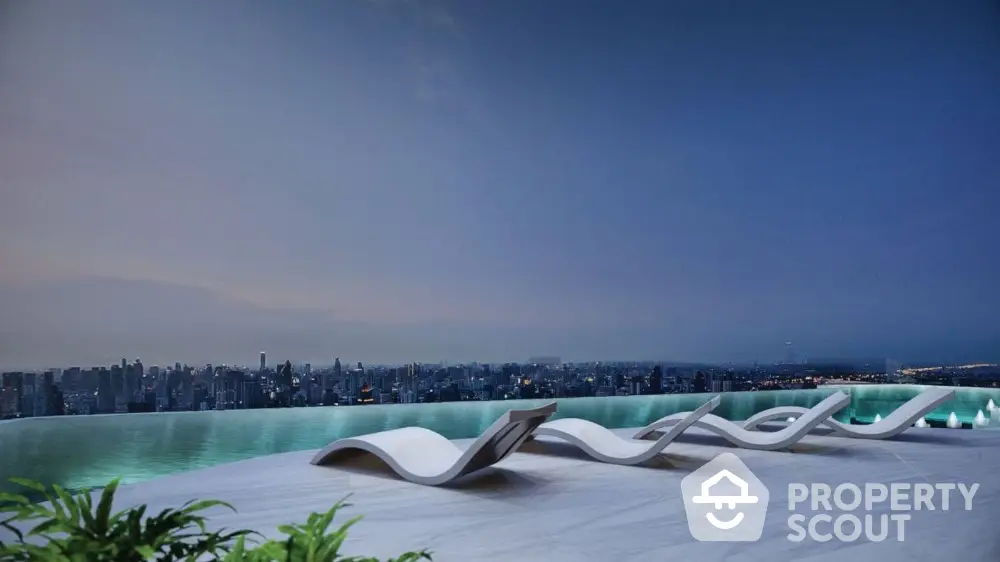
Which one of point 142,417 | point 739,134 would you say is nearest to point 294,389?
point 142,417

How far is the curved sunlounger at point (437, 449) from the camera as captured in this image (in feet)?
12.9

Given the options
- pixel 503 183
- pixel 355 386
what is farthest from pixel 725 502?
pixel 503 183

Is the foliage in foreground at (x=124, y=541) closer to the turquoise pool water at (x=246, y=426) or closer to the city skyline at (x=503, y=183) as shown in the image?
the turquoise pool water at (x=246, y=426)

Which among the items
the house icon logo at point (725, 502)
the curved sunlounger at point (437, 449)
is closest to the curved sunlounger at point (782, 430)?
the house icon logo at point (725, 502)

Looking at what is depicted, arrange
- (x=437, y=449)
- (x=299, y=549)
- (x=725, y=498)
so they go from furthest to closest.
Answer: (x=437, y=449)
(x=725, y=498)
(x=299, y=549)

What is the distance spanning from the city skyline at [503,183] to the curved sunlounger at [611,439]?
3.66 metres

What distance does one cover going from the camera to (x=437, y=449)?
179 inches

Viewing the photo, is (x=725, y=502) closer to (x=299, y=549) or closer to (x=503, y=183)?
(x=299, y=549)

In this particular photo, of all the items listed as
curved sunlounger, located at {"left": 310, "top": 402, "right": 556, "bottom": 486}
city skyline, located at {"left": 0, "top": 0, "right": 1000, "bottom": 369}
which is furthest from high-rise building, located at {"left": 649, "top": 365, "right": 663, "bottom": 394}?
curved sunlounger, located at {"left": 310, "top": 402, "right": 556, "bottom": 486}

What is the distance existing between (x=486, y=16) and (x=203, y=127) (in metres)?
4.06

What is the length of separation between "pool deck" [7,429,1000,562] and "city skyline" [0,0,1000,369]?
9.48ft

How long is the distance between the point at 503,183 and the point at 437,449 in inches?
→ 241

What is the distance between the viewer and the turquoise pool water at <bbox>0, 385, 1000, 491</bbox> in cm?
480

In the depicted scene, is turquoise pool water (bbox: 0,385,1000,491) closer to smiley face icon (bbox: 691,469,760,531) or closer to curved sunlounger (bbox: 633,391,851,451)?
curved sunlounger (bbox: 633,391,851,451)
